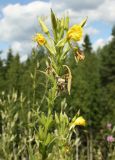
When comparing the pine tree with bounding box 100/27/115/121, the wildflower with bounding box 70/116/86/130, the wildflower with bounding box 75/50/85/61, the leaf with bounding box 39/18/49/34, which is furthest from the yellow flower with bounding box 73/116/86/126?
the pine tree with bounding box 100/27/115/121

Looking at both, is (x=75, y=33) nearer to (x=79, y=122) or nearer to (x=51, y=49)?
(x=51, y=49)

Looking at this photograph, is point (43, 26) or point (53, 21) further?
point (43, 26)

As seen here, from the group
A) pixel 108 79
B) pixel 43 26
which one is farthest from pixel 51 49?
pixel 108 79

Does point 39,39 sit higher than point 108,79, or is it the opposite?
point 108,79

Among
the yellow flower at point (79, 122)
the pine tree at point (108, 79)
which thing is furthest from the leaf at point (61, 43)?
the pine tree at point (108, 79)

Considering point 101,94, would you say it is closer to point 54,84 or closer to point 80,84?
point 80,84

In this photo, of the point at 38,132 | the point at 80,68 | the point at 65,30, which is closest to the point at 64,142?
the point at 38,132

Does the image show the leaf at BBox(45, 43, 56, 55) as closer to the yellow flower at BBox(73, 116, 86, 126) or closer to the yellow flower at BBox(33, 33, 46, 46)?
the yellow flower at BBox(33, 33, 46, 46)

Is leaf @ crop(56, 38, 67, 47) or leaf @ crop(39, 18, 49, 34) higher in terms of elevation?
leaf @ crop(39, 18, 49, 34)
